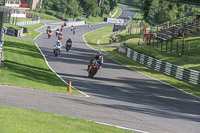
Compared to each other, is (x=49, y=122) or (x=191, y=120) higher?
(x=49, y=122)

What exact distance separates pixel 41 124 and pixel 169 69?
28.5 meters

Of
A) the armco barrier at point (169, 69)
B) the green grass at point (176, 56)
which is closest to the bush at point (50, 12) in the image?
the green grass at point (176, 56)

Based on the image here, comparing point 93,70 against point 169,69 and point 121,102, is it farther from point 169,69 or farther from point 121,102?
point 169,69

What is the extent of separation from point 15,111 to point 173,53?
125 ft

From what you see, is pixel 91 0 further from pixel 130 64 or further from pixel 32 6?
pixel 130 64

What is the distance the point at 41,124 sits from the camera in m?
12.4

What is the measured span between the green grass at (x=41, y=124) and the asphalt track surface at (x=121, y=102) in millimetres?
→ 1597

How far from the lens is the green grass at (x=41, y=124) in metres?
11.3

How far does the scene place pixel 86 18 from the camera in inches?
5940

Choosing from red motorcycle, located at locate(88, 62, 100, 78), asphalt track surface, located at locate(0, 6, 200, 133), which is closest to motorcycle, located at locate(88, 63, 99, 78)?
red motorcycle, located at locate(88, 62, 100, 78)

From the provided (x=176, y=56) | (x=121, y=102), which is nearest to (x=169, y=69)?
(x=176, y=56)

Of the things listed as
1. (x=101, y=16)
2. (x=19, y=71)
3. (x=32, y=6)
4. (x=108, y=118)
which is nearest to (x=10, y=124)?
(x=108, y=118)

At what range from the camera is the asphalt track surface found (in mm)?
16109

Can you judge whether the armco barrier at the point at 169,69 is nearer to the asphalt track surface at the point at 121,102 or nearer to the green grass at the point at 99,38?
the asphalt track surface at the point at 121,102
